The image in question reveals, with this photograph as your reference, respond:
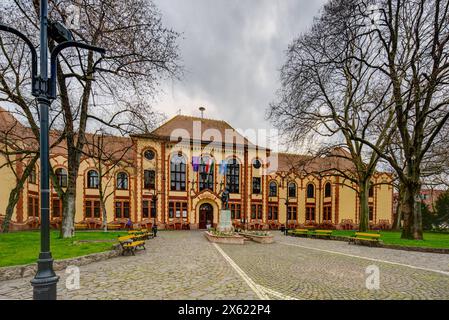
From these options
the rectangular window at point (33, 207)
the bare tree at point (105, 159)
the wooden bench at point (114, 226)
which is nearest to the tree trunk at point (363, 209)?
the bare tree at point (105, 159)

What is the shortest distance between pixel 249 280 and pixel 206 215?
2615 centimetres

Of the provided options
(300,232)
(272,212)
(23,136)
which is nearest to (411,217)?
(300,232)

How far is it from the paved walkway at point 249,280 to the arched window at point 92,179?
75.1 ft

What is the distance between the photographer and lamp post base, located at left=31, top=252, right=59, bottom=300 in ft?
12.4

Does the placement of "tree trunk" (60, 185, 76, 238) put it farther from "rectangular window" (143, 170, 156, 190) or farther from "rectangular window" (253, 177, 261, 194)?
"rectangular window" (253, 177, 261, 194)

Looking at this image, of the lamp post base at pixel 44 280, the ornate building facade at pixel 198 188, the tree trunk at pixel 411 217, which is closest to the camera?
the lamp post base at pixel 44 280

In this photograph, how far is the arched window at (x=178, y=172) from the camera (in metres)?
31.4

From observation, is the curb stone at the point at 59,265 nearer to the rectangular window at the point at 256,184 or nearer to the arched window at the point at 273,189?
the rectangular window at the point at 256,184

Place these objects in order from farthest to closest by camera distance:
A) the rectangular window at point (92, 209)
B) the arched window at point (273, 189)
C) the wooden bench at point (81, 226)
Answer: the arched window at point (273, 189), the rectangular window at point (92, 209), the wooden bench at point (81, 226)

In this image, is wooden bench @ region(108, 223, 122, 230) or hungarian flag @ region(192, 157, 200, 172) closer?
wooden bench @ region(108, 223, 122, 230)

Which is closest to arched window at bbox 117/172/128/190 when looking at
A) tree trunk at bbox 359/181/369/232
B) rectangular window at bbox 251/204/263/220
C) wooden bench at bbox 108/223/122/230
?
wooden bench at bbox 108/223/122/230

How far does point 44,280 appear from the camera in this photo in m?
3.79

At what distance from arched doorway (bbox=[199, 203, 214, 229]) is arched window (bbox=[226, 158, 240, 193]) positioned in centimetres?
389

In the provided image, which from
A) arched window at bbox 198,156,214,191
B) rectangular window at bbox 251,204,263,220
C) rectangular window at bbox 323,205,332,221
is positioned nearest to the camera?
arched window at bbox 198,156,214,191
